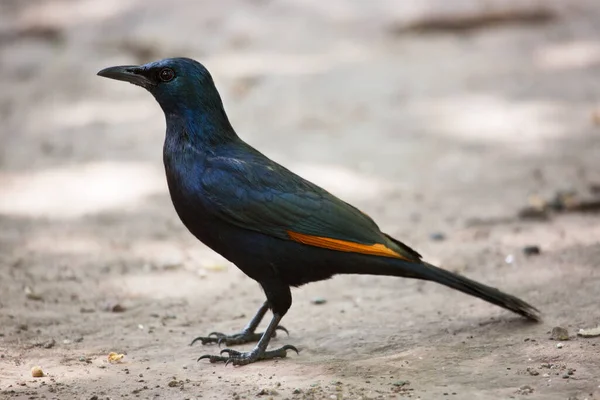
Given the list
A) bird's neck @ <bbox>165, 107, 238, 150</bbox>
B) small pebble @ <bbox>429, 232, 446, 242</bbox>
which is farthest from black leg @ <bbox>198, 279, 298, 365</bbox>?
small pebble @ <bbox>429, 232, 446, 242</bbox>

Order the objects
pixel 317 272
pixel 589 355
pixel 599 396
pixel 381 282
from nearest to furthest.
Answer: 1. pixel 599 396
2. pixel 589 355
3. pixel 317 272
4. pixel 381 282

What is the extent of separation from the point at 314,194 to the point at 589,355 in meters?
1.52

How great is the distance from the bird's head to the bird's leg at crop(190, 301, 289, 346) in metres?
1.12

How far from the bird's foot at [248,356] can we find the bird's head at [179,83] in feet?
4.10

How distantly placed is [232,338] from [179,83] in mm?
1367

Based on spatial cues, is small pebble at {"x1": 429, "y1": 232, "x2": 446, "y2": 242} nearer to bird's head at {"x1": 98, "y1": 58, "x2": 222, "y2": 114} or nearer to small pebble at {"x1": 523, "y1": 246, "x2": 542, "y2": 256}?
small pebble at {"x1": 523, "y1": 246, "x2": 542, "y2": 256}

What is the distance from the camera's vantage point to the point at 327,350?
4730 mm

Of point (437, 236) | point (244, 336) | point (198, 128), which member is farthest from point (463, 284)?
point (437, 236)

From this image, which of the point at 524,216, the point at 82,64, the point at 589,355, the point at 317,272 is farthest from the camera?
the point at 82,64

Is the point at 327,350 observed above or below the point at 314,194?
below

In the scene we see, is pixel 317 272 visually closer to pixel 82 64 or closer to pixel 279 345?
pixel 279 345

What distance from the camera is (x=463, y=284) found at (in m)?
4.65

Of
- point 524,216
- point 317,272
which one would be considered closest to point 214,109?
point 317,272

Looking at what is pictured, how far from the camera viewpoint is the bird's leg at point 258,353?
180 inches
